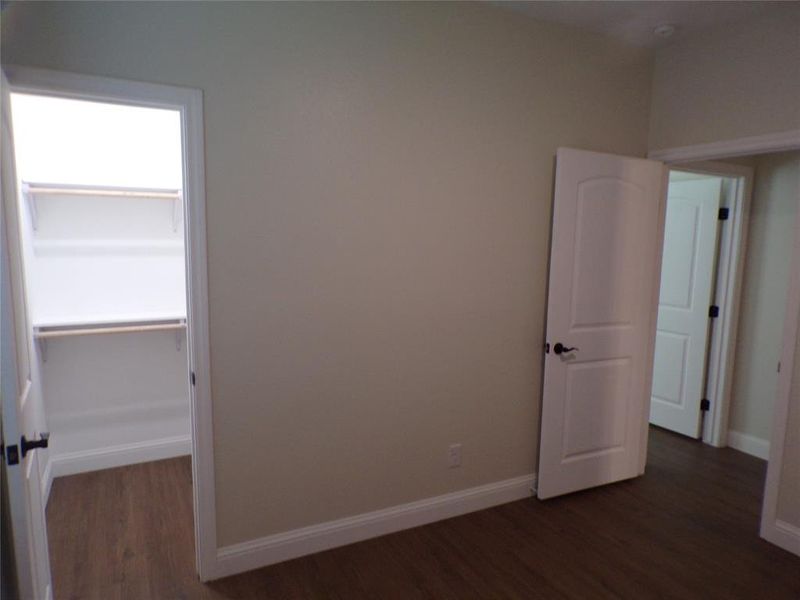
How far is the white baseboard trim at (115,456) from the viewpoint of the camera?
3.15 meters

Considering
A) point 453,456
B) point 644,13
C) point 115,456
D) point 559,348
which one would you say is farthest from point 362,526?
point 644,13

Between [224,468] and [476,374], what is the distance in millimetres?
1361

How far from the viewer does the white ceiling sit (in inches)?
95.9

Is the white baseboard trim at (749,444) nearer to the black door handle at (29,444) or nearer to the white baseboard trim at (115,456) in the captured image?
the white baseboard trim at (115,456)

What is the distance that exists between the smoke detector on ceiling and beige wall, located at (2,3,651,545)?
0.21 meters

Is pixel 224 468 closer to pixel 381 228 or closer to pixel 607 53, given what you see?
pixel 381 228

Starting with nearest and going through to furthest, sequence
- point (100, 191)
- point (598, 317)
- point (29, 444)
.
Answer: point (29, 444) < point (598, 317) < point (100, 191)

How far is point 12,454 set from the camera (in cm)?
133

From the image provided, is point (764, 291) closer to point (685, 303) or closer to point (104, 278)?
point (685, 303)

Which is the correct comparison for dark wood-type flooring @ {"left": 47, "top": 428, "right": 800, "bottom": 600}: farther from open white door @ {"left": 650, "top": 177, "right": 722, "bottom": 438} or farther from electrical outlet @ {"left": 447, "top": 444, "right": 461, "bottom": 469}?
open white door @ {"left": 650, "top": 177, "right": 722, "bottom": 438}

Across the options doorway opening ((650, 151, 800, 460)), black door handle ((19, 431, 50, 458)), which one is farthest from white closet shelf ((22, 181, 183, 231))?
doorway opening ((650, 151, 800, 460))

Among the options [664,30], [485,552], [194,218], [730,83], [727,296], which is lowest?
[485,552]

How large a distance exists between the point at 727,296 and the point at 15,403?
4.18 metres

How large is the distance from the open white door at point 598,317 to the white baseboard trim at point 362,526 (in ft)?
0.87
